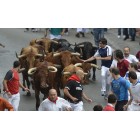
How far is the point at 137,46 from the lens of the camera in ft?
76.8

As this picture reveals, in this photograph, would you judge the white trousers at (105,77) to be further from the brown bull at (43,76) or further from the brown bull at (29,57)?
the brown bull at (29,57)

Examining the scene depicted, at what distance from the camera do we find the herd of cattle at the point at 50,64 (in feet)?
49.4

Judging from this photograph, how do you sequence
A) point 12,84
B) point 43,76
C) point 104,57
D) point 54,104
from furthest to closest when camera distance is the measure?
point 104,57 < point 43,76 < point 12,84 < point 54,104

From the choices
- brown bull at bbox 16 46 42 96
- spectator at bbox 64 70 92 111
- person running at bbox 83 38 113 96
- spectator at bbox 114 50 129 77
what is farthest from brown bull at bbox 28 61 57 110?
spectator at bbox 64 70 92 111

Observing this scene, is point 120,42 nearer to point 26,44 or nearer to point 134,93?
point 26,44

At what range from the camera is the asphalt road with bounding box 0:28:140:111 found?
16531mm

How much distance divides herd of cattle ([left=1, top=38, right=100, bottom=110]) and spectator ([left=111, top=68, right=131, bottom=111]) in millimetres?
1739

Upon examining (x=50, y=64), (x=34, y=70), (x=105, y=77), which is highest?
(x=50, y=64)

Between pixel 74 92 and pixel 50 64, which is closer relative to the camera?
pixel 74 92

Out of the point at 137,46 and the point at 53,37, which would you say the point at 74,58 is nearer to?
the point at 53,37

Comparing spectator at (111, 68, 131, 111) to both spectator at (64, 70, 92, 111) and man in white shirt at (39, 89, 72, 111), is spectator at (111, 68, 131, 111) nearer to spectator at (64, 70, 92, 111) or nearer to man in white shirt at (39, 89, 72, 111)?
spectator at (64, 70, 92, 111)

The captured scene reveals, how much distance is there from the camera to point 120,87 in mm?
13281

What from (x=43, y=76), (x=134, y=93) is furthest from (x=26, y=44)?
(x=134, y=93)

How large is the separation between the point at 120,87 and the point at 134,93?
2.03 ft
